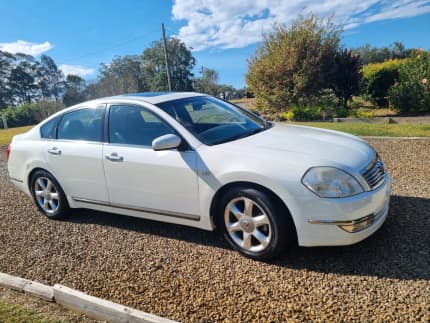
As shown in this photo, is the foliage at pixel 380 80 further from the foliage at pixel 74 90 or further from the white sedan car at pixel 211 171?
the foliage at pixel 74 90

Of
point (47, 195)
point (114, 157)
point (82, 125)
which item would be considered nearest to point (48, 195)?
point (47, 195)

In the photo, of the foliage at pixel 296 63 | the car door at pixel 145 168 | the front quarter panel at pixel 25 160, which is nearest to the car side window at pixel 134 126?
the car door at pixel 145 168

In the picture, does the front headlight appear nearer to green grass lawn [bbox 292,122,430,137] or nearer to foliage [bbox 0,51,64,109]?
green grass lawn [bbox 292,122,430,137]

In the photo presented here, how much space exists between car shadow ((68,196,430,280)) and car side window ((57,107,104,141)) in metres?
1.33

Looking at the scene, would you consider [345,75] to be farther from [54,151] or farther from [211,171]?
[54,151]

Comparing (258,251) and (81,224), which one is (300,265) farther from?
(81,224)

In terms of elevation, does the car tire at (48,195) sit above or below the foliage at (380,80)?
below

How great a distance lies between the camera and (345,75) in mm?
14180

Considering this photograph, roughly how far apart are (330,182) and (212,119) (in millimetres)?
1667

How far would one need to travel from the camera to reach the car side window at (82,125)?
12.8 ft

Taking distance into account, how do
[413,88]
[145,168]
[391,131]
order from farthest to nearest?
[413,88] < [391,131] < [145,168]

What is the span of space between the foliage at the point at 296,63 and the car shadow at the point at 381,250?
10.5 metres

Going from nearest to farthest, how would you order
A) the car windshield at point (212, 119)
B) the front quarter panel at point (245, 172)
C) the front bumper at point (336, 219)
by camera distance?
the front bumper at point (336, 219) < the front quarter panel at point (245, 172) < the car windshield at point (212, 119)

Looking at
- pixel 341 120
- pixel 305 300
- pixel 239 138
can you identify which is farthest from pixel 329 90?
pixel 305 300
